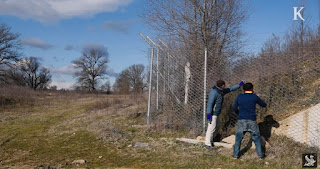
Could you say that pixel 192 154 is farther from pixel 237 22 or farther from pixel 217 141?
pixel 237 22

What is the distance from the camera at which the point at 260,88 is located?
256 inches

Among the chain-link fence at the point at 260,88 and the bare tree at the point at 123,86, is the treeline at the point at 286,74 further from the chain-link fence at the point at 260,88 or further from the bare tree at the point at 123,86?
the bare tree at the point at 123,86

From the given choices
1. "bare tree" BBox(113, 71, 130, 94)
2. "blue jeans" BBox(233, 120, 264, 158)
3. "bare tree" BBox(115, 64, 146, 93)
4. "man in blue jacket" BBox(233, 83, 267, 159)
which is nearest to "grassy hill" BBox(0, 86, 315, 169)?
"blue jeans" BBox(233, 120, 264, 158)

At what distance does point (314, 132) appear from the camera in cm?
540

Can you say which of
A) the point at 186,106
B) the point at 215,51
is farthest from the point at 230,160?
the point at 215,51

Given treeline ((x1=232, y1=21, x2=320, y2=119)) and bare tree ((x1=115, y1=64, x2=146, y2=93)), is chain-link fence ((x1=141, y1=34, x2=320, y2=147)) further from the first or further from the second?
bare tree ((x1=115, y1=64, x2=146, y2=93))

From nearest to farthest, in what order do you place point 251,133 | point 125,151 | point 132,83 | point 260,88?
point 251,133 → point 125,151 → point 260,88 → point 132,83

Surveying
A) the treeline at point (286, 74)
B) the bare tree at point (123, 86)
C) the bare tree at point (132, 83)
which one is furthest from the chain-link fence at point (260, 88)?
the bare tree at point (123, 86)

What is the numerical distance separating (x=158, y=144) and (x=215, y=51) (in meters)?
3.40

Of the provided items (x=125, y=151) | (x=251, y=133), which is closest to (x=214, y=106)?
(x=251, y=133)

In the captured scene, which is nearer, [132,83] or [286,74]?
[286,74]

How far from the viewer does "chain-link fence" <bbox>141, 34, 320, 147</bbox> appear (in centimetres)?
571

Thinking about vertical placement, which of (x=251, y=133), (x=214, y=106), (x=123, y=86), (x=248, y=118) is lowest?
(x=251, y=133)

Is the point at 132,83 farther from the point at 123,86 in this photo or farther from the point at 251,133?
the point at 251,133
